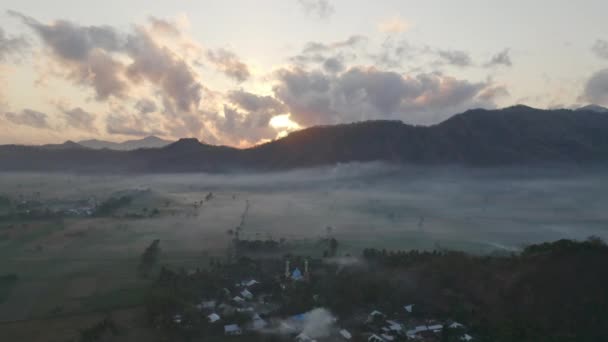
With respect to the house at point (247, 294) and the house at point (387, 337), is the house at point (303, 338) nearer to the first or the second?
the house at point (387, 337)

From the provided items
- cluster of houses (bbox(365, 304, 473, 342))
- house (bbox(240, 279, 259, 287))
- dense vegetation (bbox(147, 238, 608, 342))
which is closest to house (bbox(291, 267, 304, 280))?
dense vegetation (bbox(147, 238, 608, 342))

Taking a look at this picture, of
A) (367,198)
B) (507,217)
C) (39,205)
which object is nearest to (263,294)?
(507,217)

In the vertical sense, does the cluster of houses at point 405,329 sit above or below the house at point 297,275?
below

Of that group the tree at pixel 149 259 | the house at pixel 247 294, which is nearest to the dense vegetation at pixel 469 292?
the house at pixel 247 294

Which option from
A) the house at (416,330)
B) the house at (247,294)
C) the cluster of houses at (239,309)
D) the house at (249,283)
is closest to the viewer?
the house at (416,330)

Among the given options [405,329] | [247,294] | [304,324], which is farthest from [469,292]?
[247,294]

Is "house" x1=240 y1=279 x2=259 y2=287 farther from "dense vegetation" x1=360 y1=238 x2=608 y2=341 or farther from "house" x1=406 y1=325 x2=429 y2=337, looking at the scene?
"house" x1=406 y1=325 x2=429 y2=337

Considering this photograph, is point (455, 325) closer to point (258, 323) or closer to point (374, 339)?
point (374, 339)
